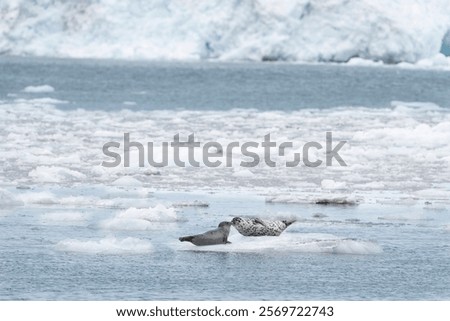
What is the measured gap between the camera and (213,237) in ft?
27.9

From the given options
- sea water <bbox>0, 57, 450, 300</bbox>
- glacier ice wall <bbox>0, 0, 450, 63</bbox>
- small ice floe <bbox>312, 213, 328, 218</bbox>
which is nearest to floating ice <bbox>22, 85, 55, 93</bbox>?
glacier ice wall <bbox>0, 0, 450, 63</bbox>

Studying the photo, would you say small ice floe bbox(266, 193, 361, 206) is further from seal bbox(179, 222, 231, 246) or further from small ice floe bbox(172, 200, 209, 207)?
seal bbox(179, 222, 231, 246)

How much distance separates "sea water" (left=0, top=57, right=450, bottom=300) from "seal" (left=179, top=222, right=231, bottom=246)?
9 centimetres

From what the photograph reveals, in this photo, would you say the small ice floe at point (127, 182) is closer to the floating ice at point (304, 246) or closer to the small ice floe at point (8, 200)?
the small ice floe at point (8, 200)

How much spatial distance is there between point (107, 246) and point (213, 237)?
807mm

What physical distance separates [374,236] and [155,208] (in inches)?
78.5

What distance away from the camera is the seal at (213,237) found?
27.9ft

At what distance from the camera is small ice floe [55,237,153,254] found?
27.1 ft

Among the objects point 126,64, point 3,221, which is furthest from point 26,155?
point 126,64

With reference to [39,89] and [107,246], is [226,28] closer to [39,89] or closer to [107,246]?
[39,89]

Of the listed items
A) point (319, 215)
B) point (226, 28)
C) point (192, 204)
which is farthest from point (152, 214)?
point (226, 28)

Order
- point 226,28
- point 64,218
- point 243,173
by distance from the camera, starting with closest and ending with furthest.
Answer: point 64,218 < point 243,173 < point 226,28

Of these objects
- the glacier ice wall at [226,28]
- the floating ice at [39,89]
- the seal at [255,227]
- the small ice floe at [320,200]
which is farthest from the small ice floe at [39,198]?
the glacier ice wall at [226,28]

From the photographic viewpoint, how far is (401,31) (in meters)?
42.5
